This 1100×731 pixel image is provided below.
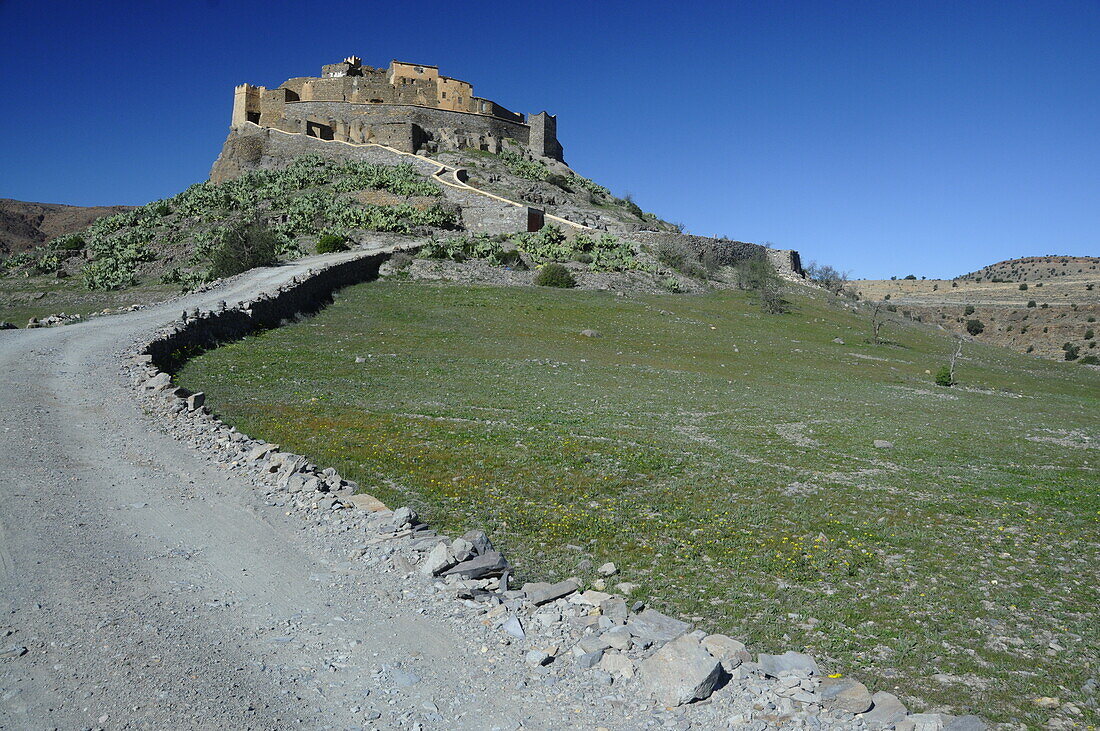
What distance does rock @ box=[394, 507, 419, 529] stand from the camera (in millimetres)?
8852

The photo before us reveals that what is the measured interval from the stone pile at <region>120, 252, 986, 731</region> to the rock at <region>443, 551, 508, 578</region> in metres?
0.01

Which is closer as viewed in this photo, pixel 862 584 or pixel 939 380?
pixel 862 584

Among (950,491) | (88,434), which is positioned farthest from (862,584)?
(88,434)

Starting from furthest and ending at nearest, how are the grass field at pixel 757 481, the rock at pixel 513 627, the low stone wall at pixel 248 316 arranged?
the low stone wall at pixel 248 316 → the grass field at pixel 757 481 → the rock at pixel 513 627

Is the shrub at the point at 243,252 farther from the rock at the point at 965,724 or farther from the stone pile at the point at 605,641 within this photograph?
the rock at the point at 965,724

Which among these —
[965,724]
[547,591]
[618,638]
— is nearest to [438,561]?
[547,591]

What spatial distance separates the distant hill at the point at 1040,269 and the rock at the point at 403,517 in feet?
440

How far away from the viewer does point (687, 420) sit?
17.1 metres

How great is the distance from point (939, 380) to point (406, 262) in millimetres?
30491

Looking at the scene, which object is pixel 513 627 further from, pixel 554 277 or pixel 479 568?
pixel 554 277

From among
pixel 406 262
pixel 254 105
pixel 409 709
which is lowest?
pixel 409 709

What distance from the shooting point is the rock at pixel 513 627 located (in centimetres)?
662

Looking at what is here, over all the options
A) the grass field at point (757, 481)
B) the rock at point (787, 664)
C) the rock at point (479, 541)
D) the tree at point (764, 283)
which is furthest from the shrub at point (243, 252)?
the rock at point (787, 664)

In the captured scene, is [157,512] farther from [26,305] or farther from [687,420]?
[26,305]
